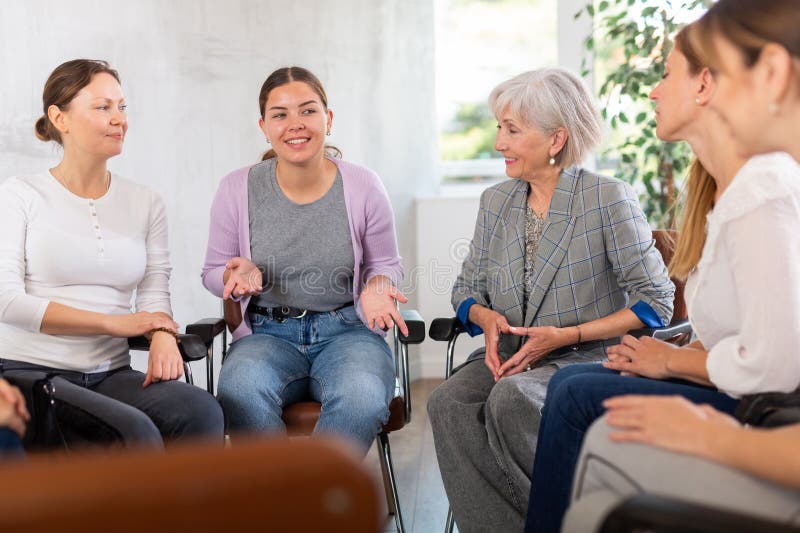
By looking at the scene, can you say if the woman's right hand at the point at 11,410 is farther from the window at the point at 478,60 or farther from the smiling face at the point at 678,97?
the window at the point at 478,60

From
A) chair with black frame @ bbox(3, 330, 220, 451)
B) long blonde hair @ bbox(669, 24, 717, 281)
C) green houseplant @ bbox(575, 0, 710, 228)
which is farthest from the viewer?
green houseplant @ bbox(575, 0, 710, 228)

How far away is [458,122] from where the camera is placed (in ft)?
16.7

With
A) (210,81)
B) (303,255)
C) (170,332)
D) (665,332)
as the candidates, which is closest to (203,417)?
(170,332)

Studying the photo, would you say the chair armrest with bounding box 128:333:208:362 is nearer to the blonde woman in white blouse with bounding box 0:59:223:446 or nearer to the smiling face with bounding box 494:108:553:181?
the blonde woman in white blouse with bounding box 0:59:223:446

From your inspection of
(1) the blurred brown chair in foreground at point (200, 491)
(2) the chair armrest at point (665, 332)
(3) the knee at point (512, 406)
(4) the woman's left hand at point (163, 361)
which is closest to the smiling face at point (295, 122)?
(4) the woman's left hand at point (163, 361)

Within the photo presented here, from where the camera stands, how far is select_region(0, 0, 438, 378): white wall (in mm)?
2994

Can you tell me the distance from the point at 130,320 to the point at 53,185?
0.43 m

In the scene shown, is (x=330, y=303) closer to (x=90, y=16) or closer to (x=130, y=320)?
(x=130, y=320)

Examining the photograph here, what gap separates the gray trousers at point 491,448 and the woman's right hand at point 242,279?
24.0 inches

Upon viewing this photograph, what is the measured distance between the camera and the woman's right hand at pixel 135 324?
2332mm

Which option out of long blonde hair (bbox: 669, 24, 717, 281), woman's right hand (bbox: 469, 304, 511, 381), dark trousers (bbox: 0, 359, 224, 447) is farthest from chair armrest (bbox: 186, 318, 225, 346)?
long blonde hair (bbox: 669, 24, 717, 281)

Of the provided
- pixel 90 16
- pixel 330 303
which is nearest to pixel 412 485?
pixel 330 303

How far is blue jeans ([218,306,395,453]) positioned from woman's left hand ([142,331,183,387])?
15cm

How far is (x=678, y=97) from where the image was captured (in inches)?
70.6
